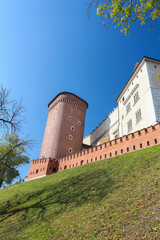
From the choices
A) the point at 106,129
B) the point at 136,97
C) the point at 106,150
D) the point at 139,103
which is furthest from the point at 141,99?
the point at 106,129

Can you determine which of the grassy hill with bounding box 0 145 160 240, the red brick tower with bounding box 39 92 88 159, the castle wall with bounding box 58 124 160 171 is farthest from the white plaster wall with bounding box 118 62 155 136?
the grassy hill with bounding box 0 145 160 240

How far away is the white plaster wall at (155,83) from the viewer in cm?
1880

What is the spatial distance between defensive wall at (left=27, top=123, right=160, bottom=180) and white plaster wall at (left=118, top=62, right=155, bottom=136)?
3203 mm

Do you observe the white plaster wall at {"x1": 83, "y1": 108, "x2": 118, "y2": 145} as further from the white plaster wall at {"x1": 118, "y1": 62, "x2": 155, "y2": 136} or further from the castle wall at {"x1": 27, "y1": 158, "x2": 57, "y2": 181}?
the castle wall at {"x1": 27, "y1": 158, "x2": 57, "y2": 181}

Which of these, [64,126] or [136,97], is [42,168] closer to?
[64,126]

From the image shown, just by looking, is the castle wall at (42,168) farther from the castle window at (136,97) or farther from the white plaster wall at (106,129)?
the castle window at (136,97)

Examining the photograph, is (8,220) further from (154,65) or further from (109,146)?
A: (154,65)

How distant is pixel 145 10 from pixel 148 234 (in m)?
7.23

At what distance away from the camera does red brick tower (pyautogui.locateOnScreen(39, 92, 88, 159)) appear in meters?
30.9

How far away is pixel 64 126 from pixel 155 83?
1764 cm

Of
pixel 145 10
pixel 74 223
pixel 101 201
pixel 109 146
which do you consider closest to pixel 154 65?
pixel 109 146

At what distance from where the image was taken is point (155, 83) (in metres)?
21.0

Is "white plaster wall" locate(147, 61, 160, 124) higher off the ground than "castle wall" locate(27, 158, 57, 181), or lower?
higher

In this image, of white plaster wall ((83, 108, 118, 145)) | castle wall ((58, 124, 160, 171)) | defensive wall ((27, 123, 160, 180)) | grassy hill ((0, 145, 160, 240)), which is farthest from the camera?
white plaster wall ((83, 108, 118, 145))
